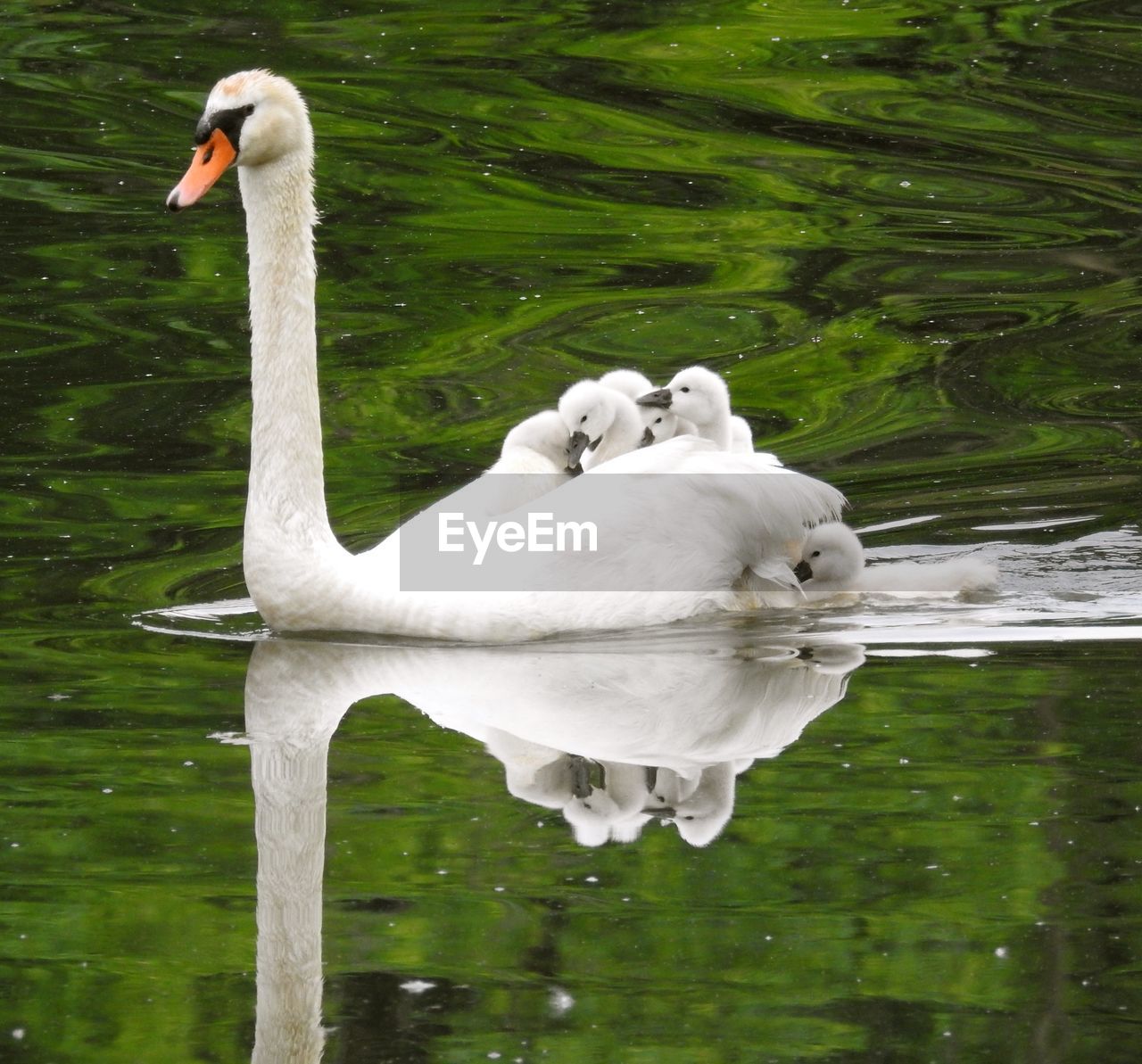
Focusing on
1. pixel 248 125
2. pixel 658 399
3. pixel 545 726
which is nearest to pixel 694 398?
pixel 658 399

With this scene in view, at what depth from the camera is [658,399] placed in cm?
891

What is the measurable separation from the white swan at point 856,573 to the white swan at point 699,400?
588 millimetres

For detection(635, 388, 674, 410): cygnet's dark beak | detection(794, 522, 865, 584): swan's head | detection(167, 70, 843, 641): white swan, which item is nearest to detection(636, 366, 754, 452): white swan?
detection(635, 388, 674, 410): cygnet's dark beak

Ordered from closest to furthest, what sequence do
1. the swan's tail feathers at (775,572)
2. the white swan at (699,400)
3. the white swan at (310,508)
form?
the white swan at (310,508)
the swan's tail feathers at (775,572)
the white swan at (699,400)

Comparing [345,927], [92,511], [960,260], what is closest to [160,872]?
[345,927]

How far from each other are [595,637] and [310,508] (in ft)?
3.22

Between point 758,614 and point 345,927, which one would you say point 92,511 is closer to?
point 758,614

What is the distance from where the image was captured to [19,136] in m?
17.1

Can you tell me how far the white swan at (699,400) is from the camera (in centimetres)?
888

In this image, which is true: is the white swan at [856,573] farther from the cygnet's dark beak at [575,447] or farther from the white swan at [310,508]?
the cygnet's dark beak at [575,447]

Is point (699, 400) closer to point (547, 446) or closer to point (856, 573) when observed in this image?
point (547, 446)

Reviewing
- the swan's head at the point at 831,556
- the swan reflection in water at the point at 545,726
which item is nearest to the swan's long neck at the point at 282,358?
the swan reflection in water at the point at 545,726

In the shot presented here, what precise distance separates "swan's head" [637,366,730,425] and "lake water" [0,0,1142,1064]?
894mm

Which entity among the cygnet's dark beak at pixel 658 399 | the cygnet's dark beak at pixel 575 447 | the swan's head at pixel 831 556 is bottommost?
the swan's head at pixel 831 556
